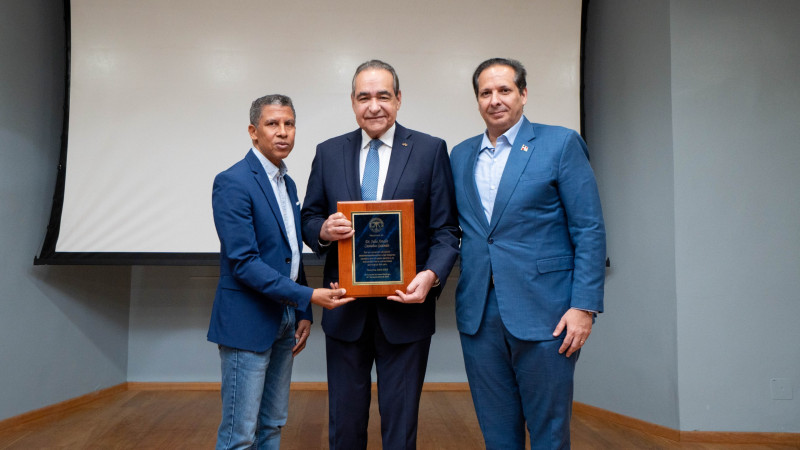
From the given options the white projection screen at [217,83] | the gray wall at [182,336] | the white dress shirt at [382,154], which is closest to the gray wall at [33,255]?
the white projection screen at [217,83]

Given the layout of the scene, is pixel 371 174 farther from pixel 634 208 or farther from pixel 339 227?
pixel 634 208

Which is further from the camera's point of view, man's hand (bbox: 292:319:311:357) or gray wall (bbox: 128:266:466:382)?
gray wall (bbox: 128:266:466:382)

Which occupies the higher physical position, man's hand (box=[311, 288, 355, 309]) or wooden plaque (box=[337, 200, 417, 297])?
wooden plaque (box=[337, 200, 417, 297])

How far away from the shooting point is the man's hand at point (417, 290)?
1477 mm

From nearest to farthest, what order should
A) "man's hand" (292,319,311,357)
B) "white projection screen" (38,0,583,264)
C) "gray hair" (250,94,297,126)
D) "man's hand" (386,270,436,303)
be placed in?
"man's hand" (386,270,436,303) < "gray hair" (250,94,297,126) < "man's hand" (292,319,311,357) < "white projection screen" (38,0,583,264)

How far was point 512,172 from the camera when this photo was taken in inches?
62.6

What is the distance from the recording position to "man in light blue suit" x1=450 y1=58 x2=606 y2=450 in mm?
1521

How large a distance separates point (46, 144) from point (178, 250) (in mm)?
1081

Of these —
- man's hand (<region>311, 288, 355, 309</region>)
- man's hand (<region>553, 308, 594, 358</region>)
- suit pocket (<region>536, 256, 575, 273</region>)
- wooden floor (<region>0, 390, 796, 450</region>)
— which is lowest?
wooden floor (<region>0, 390, 796, 450</region>)

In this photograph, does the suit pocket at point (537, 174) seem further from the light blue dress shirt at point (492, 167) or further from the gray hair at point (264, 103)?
the gray hair at point (264, 103)

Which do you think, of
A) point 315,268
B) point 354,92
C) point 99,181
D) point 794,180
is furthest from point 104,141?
point 794,180

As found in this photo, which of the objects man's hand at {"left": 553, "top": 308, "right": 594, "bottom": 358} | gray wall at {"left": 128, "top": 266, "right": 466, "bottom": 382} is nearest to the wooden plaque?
man's hand at {"left": 553, "top": 308, "right": 594, "bottom": 358}

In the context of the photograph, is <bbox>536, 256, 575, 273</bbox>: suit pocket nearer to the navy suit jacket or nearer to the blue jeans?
the navy suit jacket

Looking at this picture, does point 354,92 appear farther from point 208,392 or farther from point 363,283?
point 208,392
